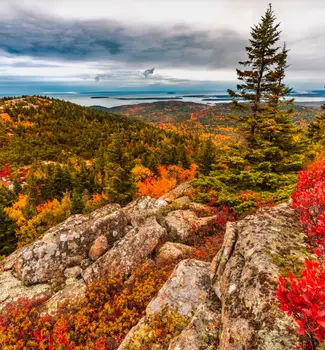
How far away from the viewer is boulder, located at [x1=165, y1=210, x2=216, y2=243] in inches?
520

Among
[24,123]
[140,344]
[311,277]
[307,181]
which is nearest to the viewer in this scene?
[311,277]

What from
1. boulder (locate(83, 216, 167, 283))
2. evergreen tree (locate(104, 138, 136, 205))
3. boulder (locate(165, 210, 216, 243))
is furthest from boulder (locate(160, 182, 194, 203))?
evergreen tree (locate(104, 138, 136, 205))

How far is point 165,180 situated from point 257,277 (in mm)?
53873

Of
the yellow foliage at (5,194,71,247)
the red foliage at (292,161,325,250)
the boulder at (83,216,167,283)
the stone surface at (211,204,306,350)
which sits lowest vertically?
the yellow foliage at (5,194,71,247)

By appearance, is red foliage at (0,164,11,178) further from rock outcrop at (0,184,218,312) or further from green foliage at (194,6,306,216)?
green foliage at (194,6,306,216)

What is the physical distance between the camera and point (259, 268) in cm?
499

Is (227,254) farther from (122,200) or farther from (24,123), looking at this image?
(24,123)

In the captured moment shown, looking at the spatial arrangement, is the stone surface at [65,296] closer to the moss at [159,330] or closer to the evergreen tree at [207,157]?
the moss at [159,330]

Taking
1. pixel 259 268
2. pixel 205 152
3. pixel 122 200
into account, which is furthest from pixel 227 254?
pixel 205 152

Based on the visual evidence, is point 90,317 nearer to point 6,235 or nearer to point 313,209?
point 313,209

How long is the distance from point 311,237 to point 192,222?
8.57 meters

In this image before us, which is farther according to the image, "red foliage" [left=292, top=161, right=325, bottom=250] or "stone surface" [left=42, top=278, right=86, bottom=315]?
"stone surface" [left=42, top=278, right=86, bottom=315]

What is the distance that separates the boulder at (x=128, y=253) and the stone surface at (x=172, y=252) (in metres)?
0.76

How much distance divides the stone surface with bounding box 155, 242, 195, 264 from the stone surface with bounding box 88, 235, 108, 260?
4.11m
